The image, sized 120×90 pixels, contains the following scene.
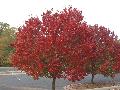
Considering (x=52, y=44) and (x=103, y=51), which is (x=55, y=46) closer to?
(x=52, y=44)

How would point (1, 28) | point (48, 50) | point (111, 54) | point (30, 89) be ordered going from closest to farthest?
point (48, 50)
point (30, 89)
point (111, 54)
point (1, 28)

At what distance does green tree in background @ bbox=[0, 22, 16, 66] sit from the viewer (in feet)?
250

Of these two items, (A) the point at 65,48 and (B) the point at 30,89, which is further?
(B) the point at 30,89

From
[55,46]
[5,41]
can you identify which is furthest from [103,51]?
[5,41]

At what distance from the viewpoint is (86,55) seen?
22703 mm

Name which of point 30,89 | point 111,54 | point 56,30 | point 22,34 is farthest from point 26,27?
point 111,54

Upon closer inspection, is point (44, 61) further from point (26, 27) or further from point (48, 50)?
point (26, 27)

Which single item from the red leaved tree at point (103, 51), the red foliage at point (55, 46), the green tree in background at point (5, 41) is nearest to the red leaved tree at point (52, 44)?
the red foliage at point (55, 46)

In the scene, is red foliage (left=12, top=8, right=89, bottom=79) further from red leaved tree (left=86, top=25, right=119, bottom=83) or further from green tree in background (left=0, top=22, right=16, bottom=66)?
green tree in background (left=0, top=22, right=16, bottom=66)

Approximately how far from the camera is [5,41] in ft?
271

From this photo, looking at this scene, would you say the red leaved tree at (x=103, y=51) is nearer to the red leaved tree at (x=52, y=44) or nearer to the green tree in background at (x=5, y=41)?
the red leaved tree at (x=52, y=44)

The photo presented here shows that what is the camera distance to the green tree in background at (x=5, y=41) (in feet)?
250

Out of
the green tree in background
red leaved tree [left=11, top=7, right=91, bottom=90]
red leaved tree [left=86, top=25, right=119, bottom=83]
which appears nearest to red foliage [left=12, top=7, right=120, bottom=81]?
red leaved tree [left=11, top=7, right=91, bottom=90]

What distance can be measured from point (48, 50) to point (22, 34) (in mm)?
2252
